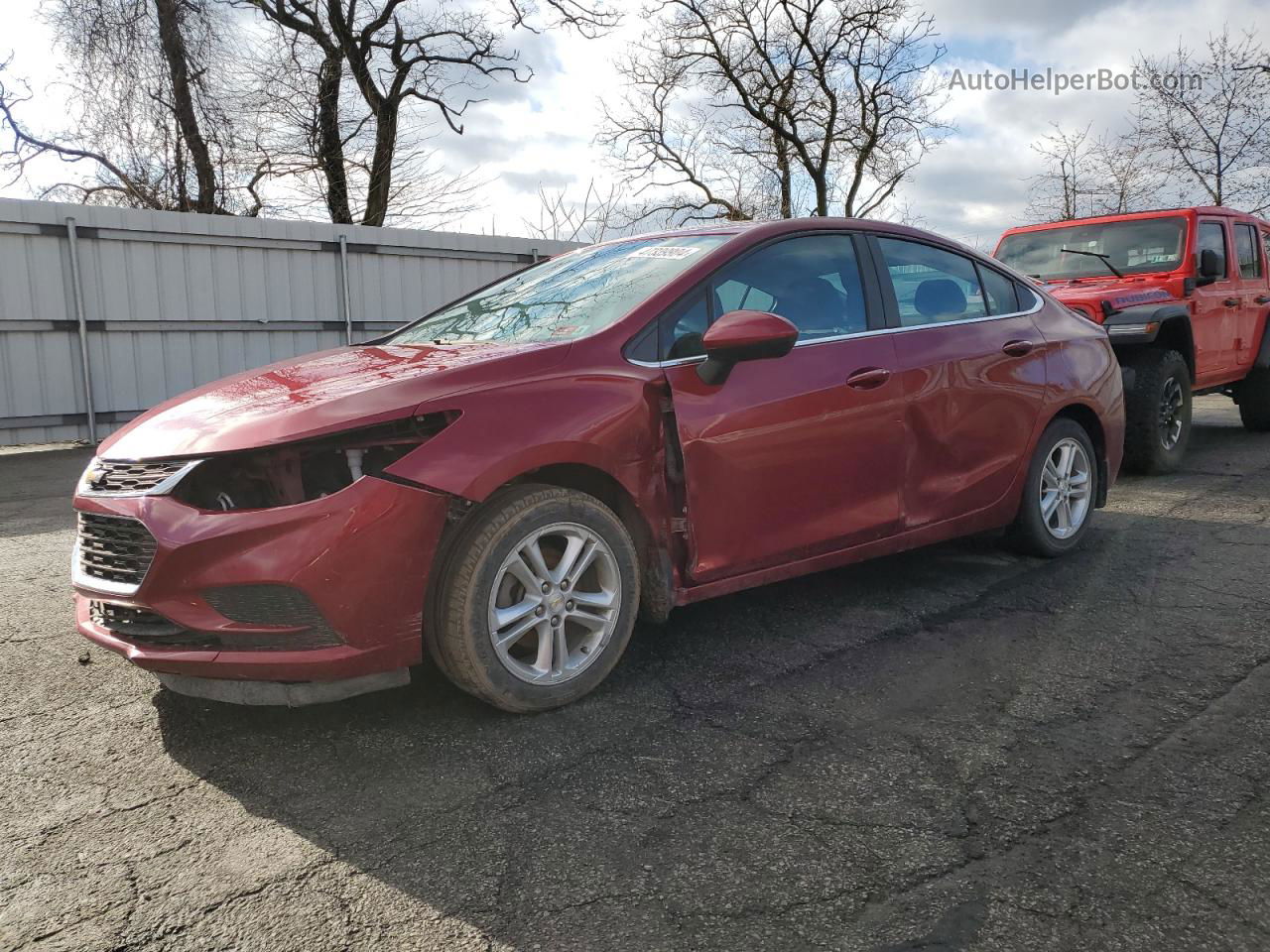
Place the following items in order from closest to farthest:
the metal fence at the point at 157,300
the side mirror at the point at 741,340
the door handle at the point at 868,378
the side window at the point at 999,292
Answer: the side mirror at the point at 741,340
the door handle at the point at 868,378
the side window at the point at 999,292
the metal fence at the point at 157,300

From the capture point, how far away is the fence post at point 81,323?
9.85 metres

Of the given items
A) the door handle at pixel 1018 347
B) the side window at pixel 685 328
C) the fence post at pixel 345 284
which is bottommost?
the door handle at pixel 1018 347

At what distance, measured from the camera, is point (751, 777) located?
256 cm

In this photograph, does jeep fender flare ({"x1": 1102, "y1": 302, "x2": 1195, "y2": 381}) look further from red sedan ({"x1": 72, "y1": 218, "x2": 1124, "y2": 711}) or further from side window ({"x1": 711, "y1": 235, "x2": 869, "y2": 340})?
side window ({"x1": 711, "y1": 235, "x2": 869, "y2": 340})

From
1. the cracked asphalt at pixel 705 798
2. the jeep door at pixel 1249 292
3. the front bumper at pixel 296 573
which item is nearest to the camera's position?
the cracked asphalt at pixel 705 798

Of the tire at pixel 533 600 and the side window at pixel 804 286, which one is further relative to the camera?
the side window at pixel 804 286

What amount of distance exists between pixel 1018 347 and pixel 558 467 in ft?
7.75

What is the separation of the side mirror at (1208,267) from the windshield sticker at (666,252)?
5.39 meters

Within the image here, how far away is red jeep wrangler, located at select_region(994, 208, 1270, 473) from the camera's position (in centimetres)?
686

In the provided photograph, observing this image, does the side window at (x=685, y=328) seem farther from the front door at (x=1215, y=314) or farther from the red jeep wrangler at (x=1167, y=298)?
the front door at (x=1215, y=314)

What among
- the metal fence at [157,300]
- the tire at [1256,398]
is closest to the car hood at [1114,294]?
the tire at [1256,398]

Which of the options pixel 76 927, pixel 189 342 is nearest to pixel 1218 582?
pixel 76 927

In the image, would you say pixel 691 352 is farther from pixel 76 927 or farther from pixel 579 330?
pixel 76 927

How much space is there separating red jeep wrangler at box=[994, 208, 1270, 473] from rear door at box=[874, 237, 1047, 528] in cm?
284
